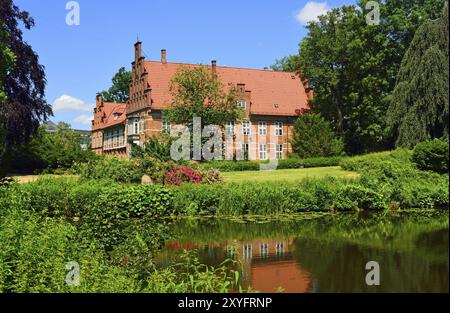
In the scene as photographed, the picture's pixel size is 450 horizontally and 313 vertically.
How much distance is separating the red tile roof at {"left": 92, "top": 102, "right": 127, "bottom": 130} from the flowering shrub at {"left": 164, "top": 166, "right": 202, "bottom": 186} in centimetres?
3685

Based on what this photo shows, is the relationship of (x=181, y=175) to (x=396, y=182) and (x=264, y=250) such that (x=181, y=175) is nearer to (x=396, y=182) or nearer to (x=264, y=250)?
(x=396, y=182)

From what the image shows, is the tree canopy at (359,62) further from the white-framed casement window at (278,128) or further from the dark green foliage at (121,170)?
the dark green foliage at (121,170)

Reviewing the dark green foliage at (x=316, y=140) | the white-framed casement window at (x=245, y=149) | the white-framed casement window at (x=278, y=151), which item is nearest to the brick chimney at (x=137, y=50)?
the white-framed casement window at (x=245, y=149)

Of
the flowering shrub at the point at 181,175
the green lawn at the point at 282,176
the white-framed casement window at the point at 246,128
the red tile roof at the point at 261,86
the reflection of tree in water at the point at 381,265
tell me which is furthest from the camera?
the white-framed casement window at the point at 246,128

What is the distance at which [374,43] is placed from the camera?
119ft

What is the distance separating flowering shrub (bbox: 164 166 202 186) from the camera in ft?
74.4

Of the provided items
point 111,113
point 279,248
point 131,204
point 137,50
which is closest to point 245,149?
point 137,50

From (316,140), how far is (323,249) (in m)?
28.0

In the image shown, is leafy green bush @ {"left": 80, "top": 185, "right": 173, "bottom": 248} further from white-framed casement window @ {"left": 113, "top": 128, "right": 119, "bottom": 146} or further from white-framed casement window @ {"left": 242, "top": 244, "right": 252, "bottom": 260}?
white-framed casement window @ {"left": 113, "top": 128, "right": 119, "bottom": 146}

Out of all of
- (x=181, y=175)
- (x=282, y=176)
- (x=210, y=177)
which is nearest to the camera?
(x=181, y=175)

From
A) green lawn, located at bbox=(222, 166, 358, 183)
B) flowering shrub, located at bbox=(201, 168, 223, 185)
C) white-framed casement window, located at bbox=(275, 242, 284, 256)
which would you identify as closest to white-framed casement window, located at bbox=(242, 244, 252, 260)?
white-framed casement window, located at bbox=(275, 242, 284, 256)

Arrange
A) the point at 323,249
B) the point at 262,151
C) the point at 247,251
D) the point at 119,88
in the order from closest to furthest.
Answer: the point at 323,249 < the point at 247,251 < the point at 262,151 < the point at 119,88

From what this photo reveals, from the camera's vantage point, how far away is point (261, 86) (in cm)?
5309

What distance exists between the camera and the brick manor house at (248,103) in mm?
48656
